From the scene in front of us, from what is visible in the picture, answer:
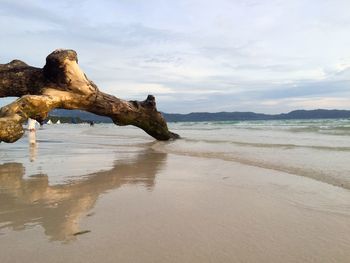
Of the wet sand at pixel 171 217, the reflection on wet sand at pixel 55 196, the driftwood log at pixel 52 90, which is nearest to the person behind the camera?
the wet sand at pixel 171 217

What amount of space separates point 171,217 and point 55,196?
4.55 ft

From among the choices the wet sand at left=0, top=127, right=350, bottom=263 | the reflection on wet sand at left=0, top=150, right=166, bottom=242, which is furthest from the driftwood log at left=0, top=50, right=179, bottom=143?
the wet sand at left=0, top=127, right=350, bottom=263

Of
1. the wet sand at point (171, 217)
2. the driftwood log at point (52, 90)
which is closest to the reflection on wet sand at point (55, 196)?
the wet sand at point (171, 217)

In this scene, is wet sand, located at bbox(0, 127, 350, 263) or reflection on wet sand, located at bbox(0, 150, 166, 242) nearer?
wet sand, located at bbox(0, 127, 350, 263)

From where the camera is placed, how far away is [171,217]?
327 cm

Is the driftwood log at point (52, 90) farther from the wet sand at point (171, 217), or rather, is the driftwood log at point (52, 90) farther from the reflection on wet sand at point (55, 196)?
the wet sand at point (171, 217)

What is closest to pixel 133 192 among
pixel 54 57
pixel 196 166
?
pixel 196 166

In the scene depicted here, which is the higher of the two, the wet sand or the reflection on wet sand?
the reflection on wet sand

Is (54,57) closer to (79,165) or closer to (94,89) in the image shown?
(94,89)

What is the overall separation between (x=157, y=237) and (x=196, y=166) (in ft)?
12.5

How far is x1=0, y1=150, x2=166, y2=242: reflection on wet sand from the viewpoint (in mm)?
3055

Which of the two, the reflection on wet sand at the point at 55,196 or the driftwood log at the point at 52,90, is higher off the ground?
the driftwood log at the point at 52,90

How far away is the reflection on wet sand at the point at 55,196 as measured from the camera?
120 inches

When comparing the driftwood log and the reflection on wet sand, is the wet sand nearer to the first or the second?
the reflection on wet sand
